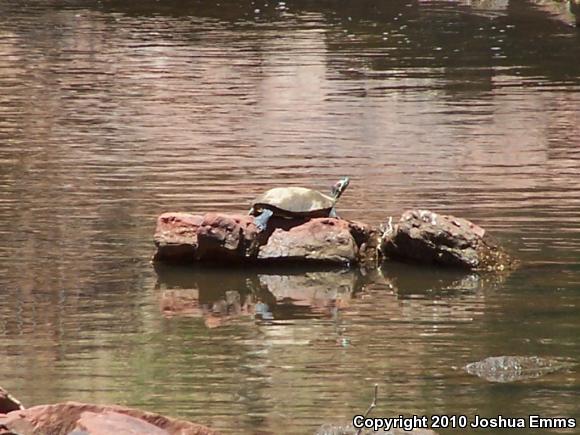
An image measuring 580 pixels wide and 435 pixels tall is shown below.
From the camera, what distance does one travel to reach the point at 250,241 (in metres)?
9.13

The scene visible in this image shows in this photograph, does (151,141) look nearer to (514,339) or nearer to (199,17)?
(514,339)

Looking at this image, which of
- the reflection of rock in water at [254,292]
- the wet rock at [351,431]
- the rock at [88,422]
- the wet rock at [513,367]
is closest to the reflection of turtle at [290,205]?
the reflection of rock in water at [254,292]

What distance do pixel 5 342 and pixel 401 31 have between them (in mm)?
16355

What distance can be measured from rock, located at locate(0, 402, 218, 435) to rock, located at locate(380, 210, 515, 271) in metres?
4.01

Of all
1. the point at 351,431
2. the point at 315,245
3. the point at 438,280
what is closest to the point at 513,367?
the point at 351,431

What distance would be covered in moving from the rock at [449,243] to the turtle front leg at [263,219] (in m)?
0.80

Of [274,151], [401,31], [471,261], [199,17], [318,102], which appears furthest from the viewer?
[199,17]

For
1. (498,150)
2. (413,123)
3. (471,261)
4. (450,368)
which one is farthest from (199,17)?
(450,368)

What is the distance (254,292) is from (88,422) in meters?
3.77

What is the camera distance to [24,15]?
25.5 m

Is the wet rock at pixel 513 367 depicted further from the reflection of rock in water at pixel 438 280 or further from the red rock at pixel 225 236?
the red rock at pixel 225 236

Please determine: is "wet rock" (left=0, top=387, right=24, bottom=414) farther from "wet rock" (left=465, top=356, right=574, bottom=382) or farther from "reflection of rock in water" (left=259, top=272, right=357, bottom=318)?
"reflection of rock in water" (left=259, top=272, right=357, bottom=318)

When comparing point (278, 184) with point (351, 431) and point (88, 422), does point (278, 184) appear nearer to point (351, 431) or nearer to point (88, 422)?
point (351, 431)

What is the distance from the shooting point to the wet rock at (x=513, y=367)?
276 inches
